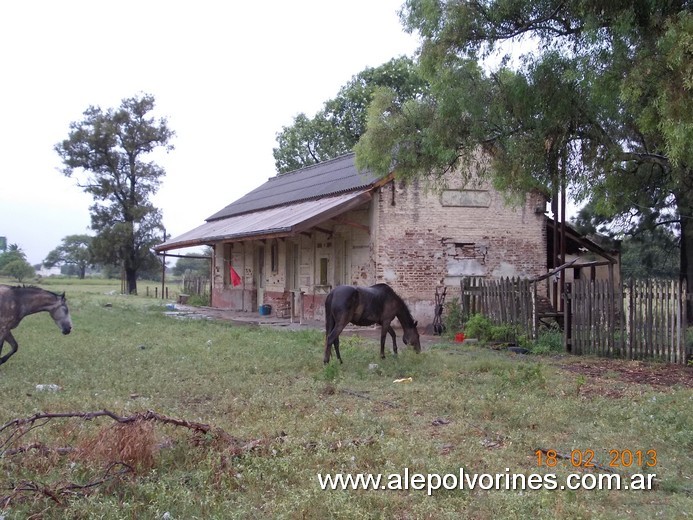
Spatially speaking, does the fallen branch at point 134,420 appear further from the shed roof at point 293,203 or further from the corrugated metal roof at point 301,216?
the corrugated metal roof at point 301,216

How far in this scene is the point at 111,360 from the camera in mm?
10461

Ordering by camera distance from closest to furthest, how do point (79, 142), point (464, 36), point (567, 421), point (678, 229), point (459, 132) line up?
point (567, 421), point (464, 36), point (459, 132), point (678, 229), point (79, 142)

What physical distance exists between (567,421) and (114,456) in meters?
4.44

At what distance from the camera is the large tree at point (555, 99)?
7.79m

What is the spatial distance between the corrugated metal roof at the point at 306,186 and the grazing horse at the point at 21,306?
873 centimetres

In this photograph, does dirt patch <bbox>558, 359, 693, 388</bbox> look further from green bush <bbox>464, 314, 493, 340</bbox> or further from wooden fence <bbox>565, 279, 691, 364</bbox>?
green bush <bbox>464, 314, 493, 340</bbox>

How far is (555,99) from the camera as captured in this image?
31.9 ft

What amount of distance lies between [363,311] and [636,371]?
4631mm

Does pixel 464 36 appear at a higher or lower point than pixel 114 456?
higher

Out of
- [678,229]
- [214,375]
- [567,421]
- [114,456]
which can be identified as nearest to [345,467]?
[114,456]

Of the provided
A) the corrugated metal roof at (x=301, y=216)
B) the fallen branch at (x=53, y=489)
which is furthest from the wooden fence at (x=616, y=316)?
the fallen branch at (x=53, y=489)

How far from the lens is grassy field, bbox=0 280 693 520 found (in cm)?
418

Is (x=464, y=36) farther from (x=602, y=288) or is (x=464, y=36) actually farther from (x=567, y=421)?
(x=567, y=421)

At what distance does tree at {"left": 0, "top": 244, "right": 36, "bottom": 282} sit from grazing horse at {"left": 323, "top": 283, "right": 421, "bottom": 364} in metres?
35.1
